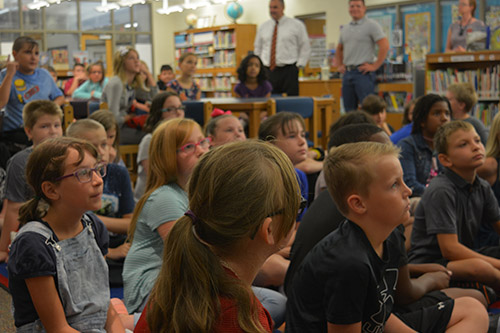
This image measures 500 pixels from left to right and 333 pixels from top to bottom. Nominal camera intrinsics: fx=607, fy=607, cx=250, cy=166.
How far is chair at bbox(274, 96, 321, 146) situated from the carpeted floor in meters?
3.13

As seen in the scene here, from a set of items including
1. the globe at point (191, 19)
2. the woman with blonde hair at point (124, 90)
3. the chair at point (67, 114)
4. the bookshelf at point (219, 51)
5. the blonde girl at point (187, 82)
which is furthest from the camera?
the globe at point (191, 19)

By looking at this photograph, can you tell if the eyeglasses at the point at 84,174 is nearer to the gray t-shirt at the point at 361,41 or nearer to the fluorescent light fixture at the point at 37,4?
the gray t-shirt at the point at 361,41

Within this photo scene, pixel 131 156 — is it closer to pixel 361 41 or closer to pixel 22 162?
pixel 22 162

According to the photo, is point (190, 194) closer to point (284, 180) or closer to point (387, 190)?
point (284, 180)

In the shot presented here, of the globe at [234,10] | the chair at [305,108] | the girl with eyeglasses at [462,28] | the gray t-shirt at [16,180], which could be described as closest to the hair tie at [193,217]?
the gray t-shirt at [16,180]

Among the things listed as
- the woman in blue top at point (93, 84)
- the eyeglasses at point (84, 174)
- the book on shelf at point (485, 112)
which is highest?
the woman in blue top at point (93, 84)

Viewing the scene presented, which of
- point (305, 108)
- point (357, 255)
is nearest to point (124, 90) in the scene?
point (305, 108)

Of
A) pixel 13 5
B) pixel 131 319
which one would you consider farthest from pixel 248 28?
pixel 131 319

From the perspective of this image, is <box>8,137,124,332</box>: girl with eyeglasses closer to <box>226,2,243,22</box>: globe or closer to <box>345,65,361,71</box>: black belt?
<box>345,65,361,71</box>: black belt

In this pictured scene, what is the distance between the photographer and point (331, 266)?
5.33 ft

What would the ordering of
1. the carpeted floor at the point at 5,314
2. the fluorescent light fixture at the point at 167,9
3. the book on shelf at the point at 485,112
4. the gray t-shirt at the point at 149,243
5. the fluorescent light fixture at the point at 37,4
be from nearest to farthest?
the gray t-shirt at the point at 149,243 < the carpeted floor at the point at 5,314 < the book on shelf at the point at 485,112 < the fluorescent light fixture at the point at 167,9 < the fluorescent light fixture at the point at 37,4

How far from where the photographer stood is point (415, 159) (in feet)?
11.8

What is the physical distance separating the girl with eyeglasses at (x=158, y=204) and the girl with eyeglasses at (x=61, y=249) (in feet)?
0.79

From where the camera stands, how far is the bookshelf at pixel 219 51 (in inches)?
518
